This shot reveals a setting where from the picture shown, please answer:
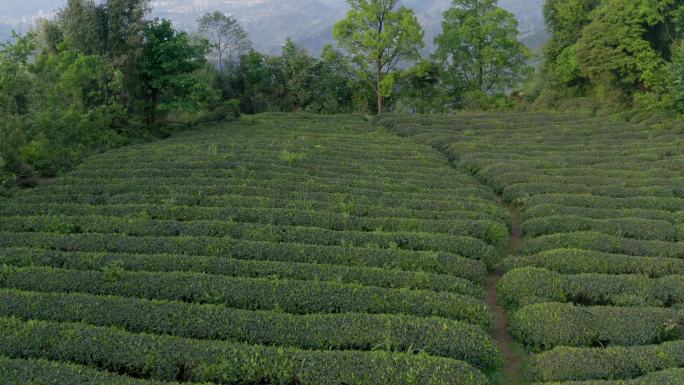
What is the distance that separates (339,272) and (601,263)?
737cm

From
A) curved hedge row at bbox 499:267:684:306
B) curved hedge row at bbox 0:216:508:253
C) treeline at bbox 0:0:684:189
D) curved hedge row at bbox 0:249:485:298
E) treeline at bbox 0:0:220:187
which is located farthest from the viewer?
treeline at bbox 0:0:684:189

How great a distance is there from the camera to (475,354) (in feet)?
32.9

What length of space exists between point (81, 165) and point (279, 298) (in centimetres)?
1619

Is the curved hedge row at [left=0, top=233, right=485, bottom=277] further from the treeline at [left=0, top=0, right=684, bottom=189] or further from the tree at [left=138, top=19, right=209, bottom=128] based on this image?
the tree at [left=138, top=19, right=209, bottom=128]

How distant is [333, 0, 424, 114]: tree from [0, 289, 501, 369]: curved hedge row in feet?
121

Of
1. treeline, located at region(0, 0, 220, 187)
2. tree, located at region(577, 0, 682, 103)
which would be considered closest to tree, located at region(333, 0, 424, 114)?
tree, located at region(577, 0, 682, 103)

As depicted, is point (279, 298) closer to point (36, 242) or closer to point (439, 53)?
point (36, 242)

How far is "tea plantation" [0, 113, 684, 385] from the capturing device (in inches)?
378

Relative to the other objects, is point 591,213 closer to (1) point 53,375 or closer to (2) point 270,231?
(2) point 270,231

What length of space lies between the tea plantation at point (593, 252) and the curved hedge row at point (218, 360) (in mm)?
2541

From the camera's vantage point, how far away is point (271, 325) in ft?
34.7

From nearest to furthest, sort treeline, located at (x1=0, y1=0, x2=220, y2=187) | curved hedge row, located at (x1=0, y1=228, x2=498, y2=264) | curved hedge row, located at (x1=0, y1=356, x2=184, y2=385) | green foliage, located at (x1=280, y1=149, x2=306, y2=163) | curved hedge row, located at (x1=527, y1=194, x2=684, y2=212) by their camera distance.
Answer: curved hedge row, located at (x1=0, y1=356, x2=184, y2=385)
curved hedge row, located at (x1=0, y1=228, x2=498, y2=264)
curved hedge row, located at (x1=527, y1=194, x2=684, y2=212)
treeline, located at (x1=0, y1=0, x2=220, y2=187)
green foliage, located at (x1=280, y1=149, x2=306, y2=163)

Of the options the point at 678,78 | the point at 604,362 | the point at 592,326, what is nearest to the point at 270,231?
the point at 592,326

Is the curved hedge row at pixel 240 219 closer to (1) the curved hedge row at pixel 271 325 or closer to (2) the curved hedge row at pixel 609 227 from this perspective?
(2) the curved hedge row at pixel 609 227
